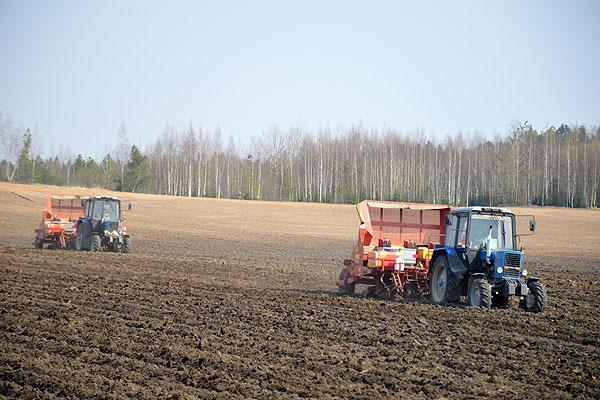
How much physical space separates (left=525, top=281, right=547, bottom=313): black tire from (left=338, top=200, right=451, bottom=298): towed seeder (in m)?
2.53

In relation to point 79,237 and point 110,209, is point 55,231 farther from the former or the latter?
point 110,209

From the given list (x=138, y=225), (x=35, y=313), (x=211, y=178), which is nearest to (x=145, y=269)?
(x=35, y=313)

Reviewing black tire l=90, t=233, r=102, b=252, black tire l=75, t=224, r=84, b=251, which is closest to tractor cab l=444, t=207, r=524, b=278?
black tire l=90, t=233, r=102, b=252

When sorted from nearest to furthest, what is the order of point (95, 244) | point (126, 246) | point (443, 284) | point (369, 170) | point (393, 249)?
1. point (443, 284)
2. point (393, 249)
3. point (95, 244)
4. point (126, 246)
5. point (369, 170)

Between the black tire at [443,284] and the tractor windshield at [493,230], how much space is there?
0.75 metres

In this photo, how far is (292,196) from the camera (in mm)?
68562

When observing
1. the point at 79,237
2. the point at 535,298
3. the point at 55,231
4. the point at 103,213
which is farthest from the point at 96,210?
the point at 535,298

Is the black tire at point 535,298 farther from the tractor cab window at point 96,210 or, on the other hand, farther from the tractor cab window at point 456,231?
the tractor cab window at point 96,210

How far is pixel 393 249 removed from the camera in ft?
44.4

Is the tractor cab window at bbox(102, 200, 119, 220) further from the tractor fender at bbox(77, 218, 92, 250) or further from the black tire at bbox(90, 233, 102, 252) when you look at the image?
the black tire at bbox(90, 233, 102, 252)

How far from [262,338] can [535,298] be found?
5604mm

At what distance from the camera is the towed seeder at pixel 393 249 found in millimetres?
13414

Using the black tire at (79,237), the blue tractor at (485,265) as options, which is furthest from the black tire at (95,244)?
the blue tractor at (485,265)

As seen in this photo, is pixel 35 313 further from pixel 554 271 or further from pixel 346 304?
pixel 554 271
